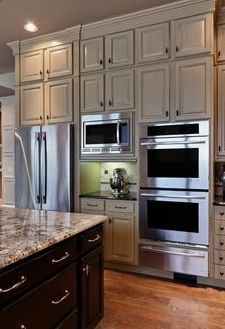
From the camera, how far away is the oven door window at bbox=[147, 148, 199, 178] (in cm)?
292

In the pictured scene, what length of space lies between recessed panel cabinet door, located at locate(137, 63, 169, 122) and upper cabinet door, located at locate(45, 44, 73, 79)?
100cm

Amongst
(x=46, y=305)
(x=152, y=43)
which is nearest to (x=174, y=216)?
(x=46, y=305)

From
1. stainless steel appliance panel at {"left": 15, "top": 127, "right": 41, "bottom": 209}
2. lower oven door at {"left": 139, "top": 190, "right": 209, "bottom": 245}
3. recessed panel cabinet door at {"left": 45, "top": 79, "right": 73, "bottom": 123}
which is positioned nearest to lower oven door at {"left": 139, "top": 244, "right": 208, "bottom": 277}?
lower oven door at {"left": 139, "top": 190, "right": 209, "bottom": 245}

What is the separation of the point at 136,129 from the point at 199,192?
1.00m

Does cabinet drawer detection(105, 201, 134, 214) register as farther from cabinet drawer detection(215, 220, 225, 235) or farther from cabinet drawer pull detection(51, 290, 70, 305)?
cabinet drawer pull detection(51, 290, 70, 305)

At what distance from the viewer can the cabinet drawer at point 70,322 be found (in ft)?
5.40

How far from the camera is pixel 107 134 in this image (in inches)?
135

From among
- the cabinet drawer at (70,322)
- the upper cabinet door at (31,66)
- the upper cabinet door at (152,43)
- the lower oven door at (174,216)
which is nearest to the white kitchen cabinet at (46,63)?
the upper cabinet door at (31,66)

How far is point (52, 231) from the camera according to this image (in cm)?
166

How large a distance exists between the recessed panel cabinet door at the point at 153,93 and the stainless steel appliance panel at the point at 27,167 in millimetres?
1462

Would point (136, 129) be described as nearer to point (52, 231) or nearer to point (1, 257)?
point (52, 231)

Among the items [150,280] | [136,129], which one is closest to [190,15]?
[136,129]

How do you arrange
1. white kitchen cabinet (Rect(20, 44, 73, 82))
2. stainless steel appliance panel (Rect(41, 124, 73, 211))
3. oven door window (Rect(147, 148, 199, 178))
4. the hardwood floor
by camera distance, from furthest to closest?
white kitchen cabinet (Rect(20, 44, 73, 82)) → stainless steel appliance panel (Rect(41, 124, 73, 211)) → oven door window (Rect(147, 148, 199, 178)) → the hardwood floor

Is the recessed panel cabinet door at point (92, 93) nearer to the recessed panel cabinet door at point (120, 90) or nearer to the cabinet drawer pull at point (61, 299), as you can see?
the recessed panel cabinet door at point (120, 90)
